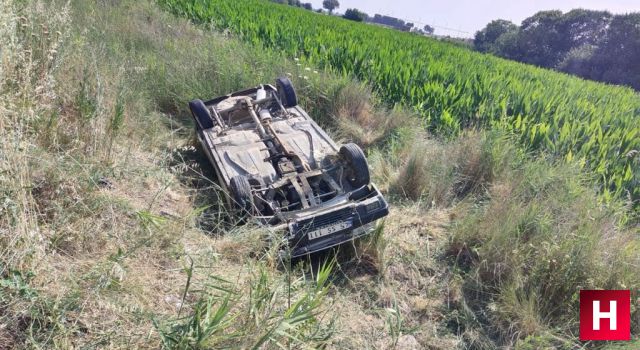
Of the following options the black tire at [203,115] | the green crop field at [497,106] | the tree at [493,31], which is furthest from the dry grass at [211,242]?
the tree at [493,31]


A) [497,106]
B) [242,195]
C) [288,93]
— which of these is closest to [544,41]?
[497,106]

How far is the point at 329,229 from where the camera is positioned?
350 centimetres

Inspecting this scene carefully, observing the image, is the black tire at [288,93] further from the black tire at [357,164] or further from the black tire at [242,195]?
the black tire at [242,195]

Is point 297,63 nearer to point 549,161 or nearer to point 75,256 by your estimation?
point 549,161

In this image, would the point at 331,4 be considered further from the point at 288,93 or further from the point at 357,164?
the point at 357,164

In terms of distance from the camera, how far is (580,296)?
316cm

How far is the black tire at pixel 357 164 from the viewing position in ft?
13.6

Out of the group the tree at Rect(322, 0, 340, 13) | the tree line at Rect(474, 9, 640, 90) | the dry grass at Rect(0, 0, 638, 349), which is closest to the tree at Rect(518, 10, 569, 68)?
the tree line at Rect(474, 9, 640, 90)

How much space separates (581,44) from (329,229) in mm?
46943

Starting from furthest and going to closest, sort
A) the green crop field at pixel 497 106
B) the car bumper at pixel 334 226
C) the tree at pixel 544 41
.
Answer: the tree at pixel 544 41
the green crop field at pixel 497 106
the car bumper at pixel 334 226

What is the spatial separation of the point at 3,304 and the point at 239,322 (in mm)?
1146
